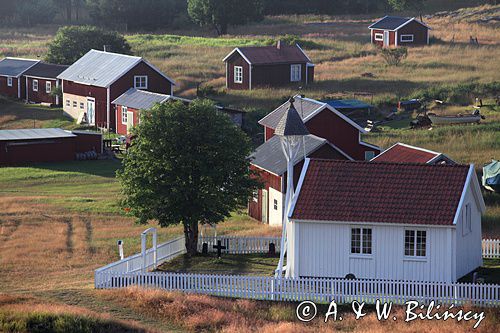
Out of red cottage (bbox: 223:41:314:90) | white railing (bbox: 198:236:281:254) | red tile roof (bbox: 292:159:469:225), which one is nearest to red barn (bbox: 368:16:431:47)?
red cottage (bbox: 223:41:314:90)

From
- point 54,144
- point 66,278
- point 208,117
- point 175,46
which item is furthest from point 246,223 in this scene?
point 175,46

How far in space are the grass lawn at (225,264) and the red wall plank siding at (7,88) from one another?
46.8 m

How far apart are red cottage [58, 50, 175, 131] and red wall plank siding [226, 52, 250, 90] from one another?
731cm

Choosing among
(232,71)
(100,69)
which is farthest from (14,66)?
(232,71)

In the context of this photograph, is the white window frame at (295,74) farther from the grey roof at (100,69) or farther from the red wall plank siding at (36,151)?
the red wall plank siding at (36,151)

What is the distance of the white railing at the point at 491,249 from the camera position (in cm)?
3556

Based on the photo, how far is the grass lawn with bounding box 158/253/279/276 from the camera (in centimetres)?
3409

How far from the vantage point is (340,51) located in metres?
91.9

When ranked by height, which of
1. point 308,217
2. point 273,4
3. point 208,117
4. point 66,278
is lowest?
point 66,278

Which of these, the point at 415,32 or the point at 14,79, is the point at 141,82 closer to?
the point at 14,79

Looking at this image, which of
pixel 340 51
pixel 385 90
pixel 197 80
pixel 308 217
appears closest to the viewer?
pixel 308 217

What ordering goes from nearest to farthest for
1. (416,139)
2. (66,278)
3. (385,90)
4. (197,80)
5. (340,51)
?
(66,278), (416,139), (385,90), (197,80), (340,51)

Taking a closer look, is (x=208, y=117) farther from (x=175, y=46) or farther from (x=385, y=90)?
(x=175, y=46)

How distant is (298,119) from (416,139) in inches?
949
